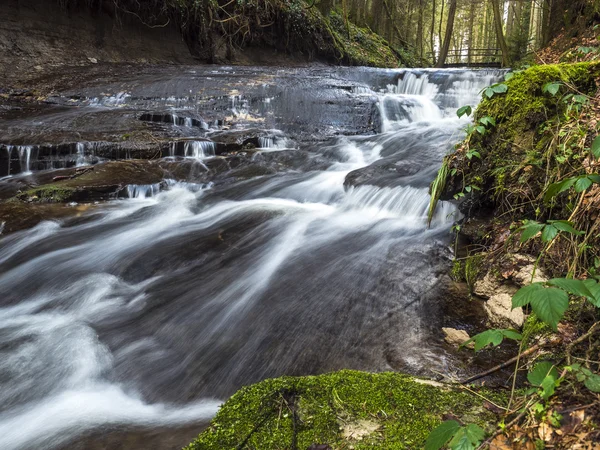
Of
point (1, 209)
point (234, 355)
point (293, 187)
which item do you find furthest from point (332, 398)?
point (1, 209)

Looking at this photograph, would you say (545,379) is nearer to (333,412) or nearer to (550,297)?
(550,297)

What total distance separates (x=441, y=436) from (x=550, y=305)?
0.56 m

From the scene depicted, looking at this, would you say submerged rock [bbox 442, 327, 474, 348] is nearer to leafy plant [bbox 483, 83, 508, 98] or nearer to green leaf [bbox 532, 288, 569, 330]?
green leaf [bbox 532, 288, 569, 330]

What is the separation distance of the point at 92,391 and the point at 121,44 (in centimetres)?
1337

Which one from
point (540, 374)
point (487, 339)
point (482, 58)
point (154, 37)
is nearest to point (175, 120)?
point (154, 37)

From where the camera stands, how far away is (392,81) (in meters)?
11.5

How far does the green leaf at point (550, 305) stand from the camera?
1345 mm

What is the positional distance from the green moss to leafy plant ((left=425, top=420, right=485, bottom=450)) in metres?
0.19

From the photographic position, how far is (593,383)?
149cm

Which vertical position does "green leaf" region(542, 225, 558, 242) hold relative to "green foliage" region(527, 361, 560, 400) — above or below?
above

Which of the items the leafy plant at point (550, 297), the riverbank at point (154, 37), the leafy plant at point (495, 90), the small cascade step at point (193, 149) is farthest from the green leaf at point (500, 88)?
the riverbank at point (154, 37)

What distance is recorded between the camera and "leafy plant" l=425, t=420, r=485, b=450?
1.32m

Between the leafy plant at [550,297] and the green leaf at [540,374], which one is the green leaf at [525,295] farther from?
the green leaf at [540,374]

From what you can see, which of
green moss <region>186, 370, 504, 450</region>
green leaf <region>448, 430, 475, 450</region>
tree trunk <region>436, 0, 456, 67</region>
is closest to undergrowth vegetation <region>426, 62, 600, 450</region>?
green leaf <region>448, 430, 475, 450</region>
